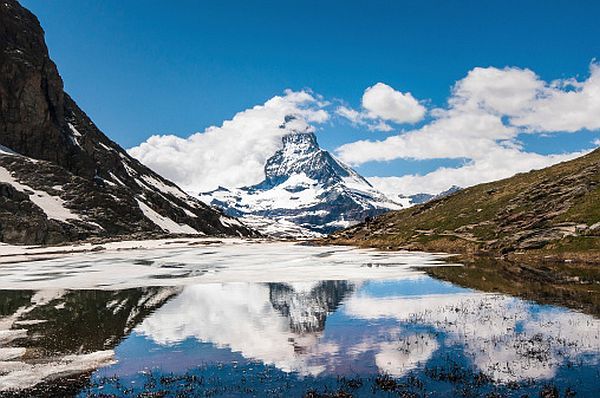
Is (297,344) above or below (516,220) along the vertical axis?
below

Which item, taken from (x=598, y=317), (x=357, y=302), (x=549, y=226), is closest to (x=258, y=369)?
(x=357, y=302)

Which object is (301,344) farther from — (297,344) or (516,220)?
(516,220)

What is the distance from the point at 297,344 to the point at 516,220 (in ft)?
235

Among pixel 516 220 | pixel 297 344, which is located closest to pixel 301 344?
pixel 297 344

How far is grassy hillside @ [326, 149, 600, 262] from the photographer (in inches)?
2667

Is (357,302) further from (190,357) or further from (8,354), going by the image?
(8,354)

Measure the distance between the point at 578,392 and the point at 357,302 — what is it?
854 inches

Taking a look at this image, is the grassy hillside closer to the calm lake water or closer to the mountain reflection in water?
the calm lake water

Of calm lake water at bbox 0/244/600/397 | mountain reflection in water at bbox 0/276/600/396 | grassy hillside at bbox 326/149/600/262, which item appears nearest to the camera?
calm lake water at bbox 0/244/600/397

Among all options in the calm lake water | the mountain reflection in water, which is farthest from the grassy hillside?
the mountain reflection in water

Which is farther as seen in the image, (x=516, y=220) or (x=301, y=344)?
(x=516, y=220)

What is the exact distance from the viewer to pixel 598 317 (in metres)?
28.5

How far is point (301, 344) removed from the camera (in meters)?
25.5

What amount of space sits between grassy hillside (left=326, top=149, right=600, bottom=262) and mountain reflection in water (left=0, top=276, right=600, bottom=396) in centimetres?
3423
